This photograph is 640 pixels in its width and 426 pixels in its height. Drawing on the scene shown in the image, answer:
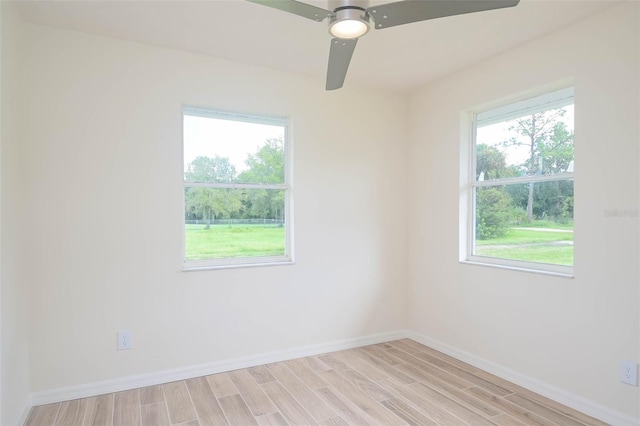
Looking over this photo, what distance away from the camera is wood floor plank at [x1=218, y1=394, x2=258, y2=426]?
7.54 feet

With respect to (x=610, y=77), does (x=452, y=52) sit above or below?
above

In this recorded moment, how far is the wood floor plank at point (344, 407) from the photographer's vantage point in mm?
2307

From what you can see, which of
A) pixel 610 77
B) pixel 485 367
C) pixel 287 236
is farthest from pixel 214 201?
pixel 610 77

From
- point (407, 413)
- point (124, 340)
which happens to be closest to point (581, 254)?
point (407, 413)

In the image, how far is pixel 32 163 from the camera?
2.48 m

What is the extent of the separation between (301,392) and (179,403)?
0.83 m

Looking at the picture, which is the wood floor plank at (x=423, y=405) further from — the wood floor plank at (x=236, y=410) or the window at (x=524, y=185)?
the window at (x=524, y=185)

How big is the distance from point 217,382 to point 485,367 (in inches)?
84.6

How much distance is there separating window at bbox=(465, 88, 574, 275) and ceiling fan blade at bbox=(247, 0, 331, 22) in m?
1.96

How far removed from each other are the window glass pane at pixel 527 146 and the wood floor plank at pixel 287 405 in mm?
2387

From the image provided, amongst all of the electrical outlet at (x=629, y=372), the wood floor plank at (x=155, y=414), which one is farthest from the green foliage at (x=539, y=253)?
the wood floor plank at (x=155, y=414)

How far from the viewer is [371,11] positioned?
1.71 meters

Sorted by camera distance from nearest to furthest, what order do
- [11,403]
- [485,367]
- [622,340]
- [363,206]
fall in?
[11,403] < [622,340] < [485,367] < [363,206]

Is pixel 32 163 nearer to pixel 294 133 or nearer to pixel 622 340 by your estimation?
pixel 294 133
